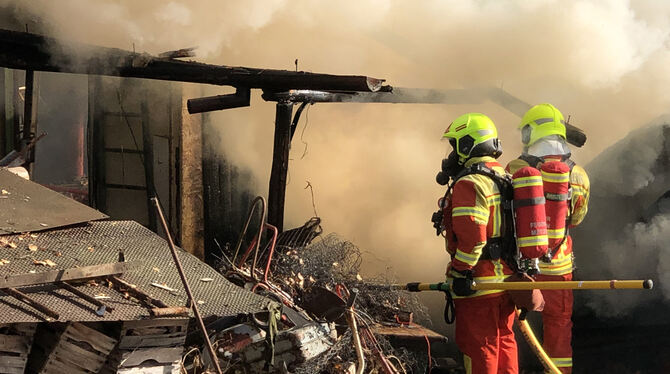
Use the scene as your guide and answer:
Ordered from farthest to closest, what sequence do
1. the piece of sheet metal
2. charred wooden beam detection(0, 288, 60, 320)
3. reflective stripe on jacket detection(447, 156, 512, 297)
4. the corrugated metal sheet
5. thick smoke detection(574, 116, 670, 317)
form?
thick smoke detection(574, 116, 670, 317) < reflective stripe on jacket detection(447, 156, 512, 297) < the piece of sheet metal < the corrugated metal sheet < charred wooden beam detection(0, 288, 60, 320)

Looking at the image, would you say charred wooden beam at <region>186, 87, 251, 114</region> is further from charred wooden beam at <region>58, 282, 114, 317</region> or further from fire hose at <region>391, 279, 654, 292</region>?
charred wooden beam at <region>58, 282, 114, 317</region>

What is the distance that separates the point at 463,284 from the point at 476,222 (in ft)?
1.55

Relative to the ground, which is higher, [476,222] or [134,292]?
[476,222]

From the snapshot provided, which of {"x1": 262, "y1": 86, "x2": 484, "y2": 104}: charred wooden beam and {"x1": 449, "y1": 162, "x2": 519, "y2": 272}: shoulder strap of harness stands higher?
{"x1": 262, "y1": 86, "x2": 484, "y2": 104}: charred wooden beam

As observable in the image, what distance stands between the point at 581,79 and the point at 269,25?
14.0 feet

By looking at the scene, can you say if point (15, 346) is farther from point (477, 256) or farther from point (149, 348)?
point (477, 256)

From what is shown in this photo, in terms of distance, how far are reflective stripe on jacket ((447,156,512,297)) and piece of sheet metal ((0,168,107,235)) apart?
255 cm

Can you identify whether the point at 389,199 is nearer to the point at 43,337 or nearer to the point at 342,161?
the point at 342,161

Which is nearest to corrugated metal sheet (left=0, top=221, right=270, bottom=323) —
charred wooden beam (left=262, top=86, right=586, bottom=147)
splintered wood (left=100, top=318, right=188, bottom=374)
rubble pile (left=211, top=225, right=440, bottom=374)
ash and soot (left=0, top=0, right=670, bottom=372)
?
splintered wood (left=100, top=318, right=188, bottom=374)

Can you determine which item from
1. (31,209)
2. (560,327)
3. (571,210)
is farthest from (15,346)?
(571,210)

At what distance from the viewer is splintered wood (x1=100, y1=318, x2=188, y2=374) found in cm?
430

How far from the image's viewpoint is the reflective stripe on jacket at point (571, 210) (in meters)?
6.56

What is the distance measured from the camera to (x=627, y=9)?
1052 centimetres

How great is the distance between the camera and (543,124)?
680 cm
